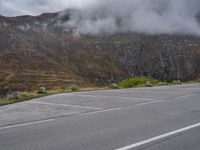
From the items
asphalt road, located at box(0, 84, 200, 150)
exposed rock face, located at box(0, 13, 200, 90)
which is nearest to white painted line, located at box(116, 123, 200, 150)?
asphalt road, located at box(0, 84, 200, 150)

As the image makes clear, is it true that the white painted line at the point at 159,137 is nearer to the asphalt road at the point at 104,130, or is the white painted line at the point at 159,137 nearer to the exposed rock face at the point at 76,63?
the asphalt road at the point at 104,130

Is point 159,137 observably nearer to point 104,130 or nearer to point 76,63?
point 104,130

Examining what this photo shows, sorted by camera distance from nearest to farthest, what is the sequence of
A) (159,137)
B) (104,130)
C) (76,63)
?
(159,137)
(104,130)
(76,63)

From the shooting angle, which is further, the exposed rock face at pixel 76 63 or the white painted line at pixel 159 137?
the exposed rock face at pixel 76 63

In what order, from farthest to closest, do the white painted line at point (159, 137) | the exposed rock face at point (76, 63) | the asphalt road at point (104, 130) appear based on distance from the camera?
the exposed rock face at point (76, 63)
the asphalt road at point (104, 130)
the white painted line at point (159, 137)

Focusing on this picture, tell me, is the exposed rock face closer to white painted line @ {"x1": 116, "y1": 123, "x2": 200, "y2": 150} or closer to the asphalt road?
the asphalt road

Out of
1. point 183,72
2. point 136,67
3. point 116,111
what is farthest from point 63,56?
point 116,111

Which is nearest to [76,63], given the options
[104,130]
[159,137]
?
[104,130]

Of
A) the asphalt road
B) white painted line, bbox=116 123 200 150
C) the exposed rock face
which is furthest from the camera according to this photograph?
the exposed rock face

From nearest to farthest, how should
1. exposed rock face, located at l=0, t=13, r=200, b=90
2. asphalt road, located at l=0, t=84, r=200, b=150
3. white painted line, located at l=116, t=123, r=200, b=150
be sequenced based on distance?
white painted line, located at l=116, t=123, r=200, b=150
asphalt road, located at l=0, t=84, r=200, b=150
exposed rock face, located at l=0, t=13, r=200, b=90

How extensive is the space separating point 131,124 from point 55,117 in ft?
9.06

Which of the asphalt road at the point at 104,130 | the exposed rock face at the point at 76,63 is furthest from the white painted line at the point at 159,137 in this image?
the exposed rock face at the point at 76,63

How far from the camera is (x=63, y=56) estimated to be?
18525 cm

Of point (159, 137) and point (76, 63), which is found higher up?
point (76, 63)
